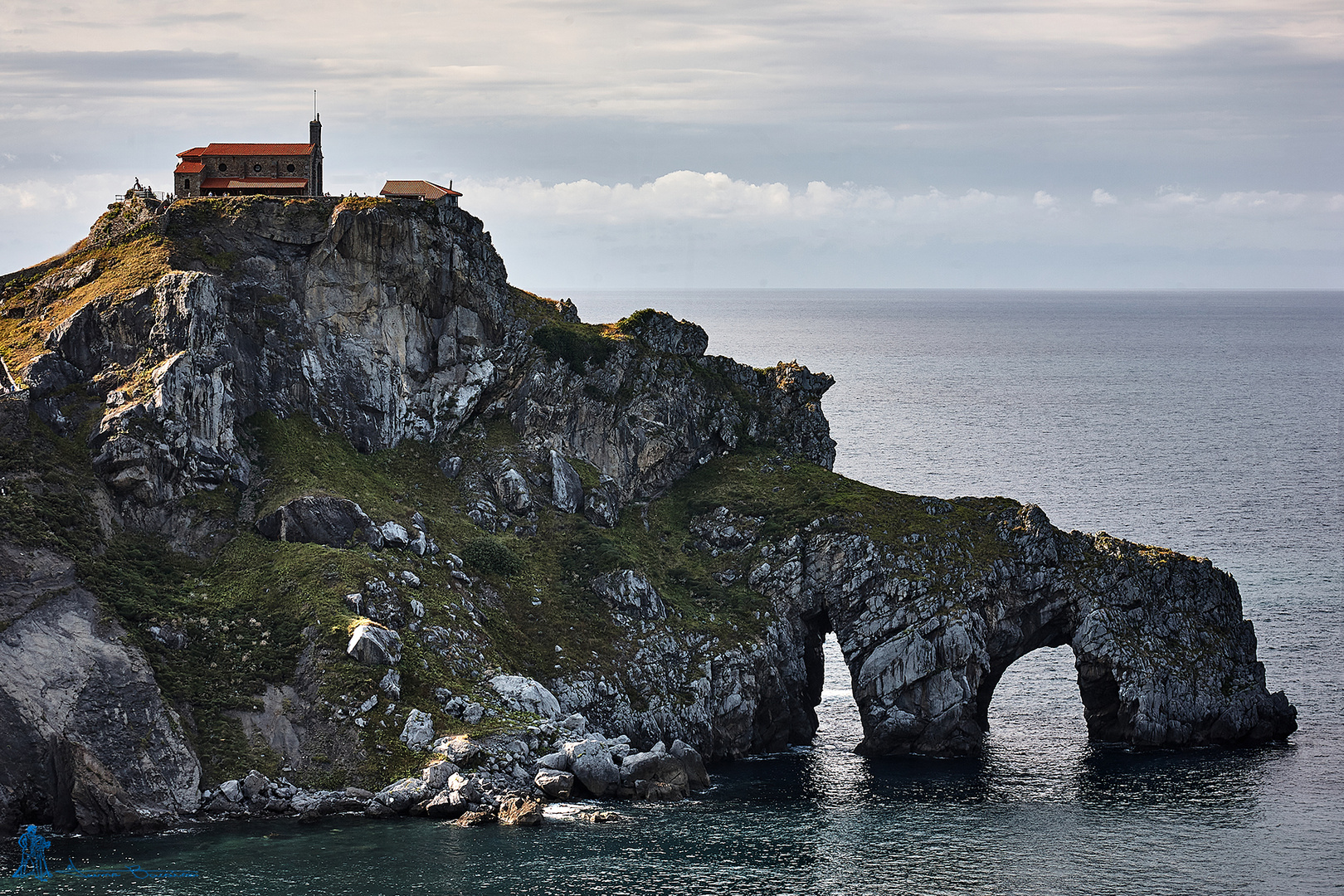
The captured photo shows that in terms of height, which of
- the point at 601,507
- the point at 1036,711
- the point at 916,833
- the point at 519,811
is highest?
the point at 601,507

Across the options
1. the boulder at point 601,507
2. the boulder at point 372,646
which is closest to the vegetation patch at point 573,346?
the boulder at point 601,507

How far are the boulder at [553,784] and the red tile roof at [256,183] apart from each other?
62.8m

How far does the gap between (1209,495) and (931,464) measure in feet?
123

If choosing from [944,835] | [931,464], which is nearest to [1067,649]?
[944,835]

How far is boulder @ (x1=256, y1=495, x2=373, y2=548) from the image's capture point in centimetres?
9950

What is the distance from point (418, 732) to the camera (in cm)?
8606

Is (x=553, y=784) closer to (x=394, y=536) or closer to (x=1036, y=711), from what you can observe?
(x=394, y=536)

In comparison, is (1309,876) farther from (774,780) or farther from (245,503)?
(245,503)

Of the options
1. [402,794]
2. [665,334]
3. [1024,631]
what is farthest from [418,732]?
[665,334]

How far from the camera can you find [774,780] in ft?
313

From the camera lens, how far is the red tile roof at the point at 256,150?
120 metres

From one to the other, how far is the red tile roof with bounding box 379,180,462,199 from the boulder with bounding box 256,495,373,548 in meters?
35.1

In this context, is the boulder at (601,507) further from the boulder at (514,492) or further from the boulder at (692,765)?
the boulder at (692,765)

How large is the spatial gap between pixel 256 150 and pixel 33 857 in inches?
2747
